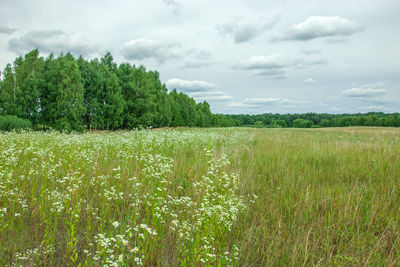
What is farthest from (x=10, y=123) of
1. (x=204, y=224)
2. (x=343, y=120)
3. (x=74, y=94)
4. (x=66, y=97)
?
(x=343, y=120)

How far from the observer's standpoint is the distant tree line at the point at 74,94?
25.5 metres

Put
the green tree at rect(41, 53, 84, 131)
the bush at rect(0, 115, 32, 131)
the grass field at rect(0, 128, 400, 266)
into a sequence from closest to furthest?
the grass field at rect(0, 128, 400, 266) → the bush at rect(0, 115, 32, 131) → the green tree at rect(41, 53, 84, 131)

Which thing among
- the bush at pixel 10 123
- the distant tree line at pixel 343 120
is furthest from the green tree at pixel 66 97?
the distant tree line at pixel 343 120

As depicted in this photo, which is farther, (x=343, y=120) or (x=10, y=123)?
(x=343, y=120)

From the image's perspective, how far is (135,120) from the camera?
1270 inches

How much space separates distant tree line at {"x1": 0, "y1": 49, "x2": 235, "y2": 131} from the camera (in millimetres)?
25469

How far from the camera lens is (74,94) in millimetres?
25719

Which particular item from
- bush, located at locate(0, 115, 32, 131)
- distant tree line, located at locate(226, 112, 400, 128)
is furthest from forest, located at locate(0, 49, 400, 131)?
distant tree line, located at locate(226, 112, 400, 128)

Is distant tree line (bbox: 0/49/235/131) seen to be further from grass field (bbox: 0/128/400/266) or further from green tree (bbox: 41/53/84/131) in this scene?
grass field (bbox: 0/128/400/266)

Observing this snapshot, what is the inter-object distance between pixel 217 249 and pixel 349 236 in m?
1.67

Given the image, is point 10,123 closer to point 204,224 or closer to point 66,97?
point 66,97

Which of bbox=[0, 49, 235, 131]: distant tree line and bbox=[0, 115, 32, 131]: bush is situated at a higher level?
bbox=[0, 49, 235, 131]: distant tree line

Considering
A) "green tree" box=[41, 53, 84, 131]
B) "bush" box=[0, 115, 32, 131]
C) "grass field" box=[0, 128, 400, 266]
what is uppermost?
"green tree" box=[41, 53, 84, 131]

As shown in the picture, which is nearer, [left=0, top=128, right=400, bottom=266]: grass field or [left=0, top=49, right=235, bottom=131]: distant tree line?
[left=0, top=128, right=400, bottom=266]: grass field
